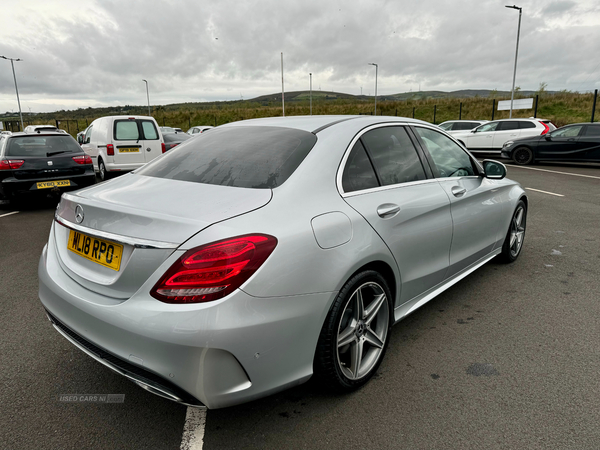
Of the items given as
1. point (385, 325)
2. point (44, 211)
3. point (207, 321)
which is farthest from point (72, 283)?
point (44, 211)

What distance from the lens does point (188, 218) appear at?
1.98 metres

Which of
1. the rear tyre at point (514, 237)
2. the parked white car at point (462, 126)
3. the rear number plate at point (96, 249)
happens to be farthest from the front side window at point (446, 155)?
the parked white car at point (462, 126)

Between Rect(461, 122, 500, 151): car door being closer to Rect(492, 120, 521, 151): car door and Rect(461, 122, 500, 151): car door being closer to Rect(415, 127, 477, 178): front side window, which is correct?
Rect(492, 120, 521, 151): car door

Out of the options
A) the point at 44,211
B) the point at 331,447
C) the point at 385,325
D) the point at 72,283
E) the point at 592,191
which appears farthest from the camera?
the point at 592,191

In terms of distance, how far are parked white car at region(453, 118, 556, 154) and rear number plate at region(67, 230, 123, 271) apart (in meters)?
16.9

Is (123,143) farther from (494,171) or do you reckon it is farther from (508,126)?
(508,126)

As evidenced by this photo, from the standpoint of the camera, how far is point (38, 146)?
862 centimetres

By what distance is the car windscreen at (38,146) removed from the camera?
8.42 metres

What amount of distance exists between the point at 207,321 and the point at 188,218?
1.55 ft

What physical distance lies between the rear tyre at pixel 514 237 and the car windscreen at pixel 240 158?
289 cm

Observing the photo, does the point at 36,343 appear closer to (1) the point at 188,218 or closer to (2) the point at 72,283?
(2) the point at 72,283

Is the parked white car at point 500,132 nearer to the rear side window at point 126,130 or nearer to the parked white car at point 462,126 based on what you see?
the parked white car at point 462,126

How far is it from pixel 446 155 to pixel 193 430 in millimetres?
2771

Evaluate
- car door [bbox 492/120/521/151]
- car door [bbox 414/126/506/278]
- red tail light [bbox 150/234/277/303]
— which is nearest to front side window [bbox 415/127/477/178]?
car door [bbox 414/126/506/278]
